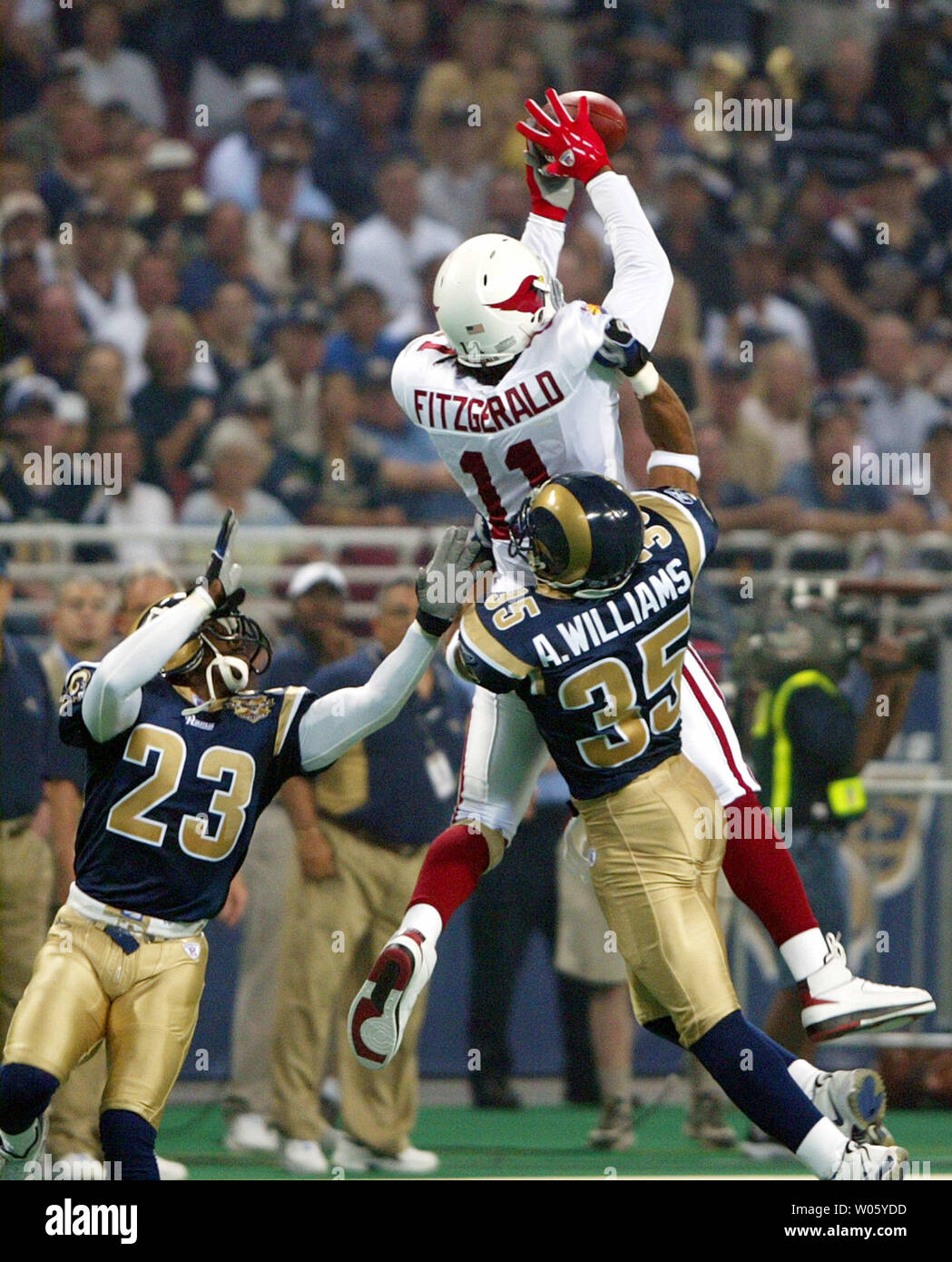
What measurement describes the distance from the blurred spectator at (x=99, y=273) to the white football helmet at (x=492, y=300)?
19.0 feet

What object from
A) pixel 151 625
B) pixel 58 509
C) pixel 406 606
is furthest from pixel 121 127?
pixel 151 625

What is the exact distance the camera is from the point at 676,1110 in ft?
28.3

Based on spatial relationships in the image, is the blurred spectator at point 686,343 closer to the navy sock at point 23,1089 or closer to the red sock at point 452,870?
the red sock at point 452,870

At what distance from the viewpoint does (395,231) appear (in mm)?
11352

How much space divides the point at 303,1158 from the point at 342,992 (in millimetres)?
674

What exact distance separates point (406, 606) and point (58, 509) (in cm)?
212

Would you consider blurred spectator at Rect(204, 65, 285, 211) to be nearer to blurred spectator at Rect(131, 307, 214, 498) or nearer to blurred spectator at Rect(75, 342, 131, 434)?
blurred spectator at Rect(131, 307, 214, 498)

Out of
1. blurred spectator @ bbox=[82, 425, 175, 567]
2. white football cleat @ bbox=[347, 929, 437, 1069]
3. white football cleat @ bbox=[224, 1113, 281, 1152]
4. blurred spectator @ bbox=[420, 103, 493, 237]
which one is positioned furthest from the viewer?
blurred spectator @ bbox=[420, 103, 493, 237]

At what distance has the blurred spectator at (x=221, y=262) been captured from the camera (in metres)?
10.8

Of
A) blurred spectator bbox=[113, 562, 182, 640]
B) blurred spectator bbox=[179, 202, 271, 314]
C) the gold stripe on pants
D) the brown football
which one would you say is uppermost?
blurred spectator bbox=[179, 202, 271, 314]

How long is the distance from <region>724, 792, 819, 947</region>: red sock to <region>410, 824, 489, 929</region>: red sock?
26.6 inches

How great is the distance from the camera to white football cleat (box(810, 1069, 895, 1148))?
5.12m

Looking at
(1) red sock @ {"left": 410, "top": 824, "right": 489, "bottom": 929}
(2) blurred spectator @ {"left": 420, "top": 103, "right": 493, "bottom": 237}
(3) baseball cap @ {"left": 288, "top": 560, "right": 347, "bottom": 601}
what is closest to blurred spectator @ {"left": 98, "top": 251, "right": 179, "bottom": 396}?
(2) blurred spectator @ {"left": 420, "top": 103, "right": 493, "bottom": 237}

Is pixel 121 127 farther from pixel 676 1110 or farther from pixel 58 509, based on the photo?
pixel 676 1110
